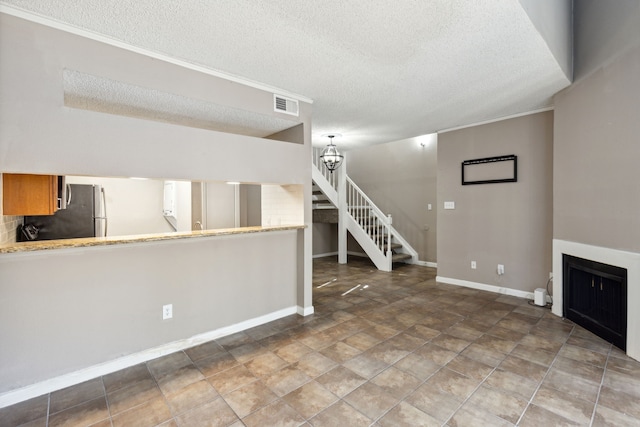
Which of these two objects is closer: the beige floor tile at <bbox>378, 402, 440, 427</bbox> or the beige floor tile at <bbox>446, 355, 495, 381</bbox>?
the beige floor tile at <bbox>378, 402, 440, 427</bbox>

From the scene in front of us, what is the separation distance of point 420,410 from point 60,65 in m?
3.32

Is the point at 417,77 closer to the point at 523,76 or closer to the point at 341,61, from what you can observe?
the point at 341,61

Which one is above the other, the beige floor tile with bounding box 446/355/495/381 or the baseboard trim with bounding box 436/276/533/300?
the baseboard trim with bounding box 436/276/533/300

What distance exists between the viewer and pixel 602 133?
291cm

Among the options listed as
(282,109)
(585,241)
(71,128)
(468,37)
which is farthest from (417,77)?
(71,128)

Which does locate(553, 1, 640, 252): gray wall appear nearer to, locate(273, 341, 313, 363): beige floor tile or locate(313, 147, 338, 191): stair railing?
locate(273, 341, 313, 363): beige floor tile

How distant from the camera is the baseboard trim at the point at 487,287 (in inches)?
167

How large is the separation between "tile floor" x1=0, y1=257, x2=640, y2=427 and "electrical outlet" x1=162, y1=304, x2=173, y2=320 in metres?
0.34

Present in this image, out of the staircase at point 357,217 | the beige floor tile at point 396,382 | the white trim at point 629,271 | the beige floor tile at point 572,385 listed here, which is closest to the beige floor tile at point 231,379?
the beige floor tile at point 396,382

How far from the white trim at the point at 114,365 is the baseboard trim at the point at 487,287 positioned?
3199 mm

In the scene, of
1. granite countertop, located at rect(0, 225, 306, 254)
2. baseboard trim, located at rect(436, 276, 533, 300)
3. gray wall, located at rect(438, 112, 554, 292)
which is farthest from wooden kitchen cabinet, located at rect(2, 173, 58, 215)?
baseboard trim, located at rect(436, 276, 533, 300)

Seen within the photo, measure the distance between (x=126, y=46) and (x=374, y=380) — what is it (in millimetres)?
3152

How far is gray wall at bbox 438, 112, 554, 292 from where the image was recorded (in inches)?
159

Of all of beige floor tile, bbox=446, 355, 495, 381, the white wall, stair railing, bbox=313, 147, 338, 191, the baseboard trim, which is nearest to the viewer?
beige floor tile, bbox=446, 355, 495, 381
